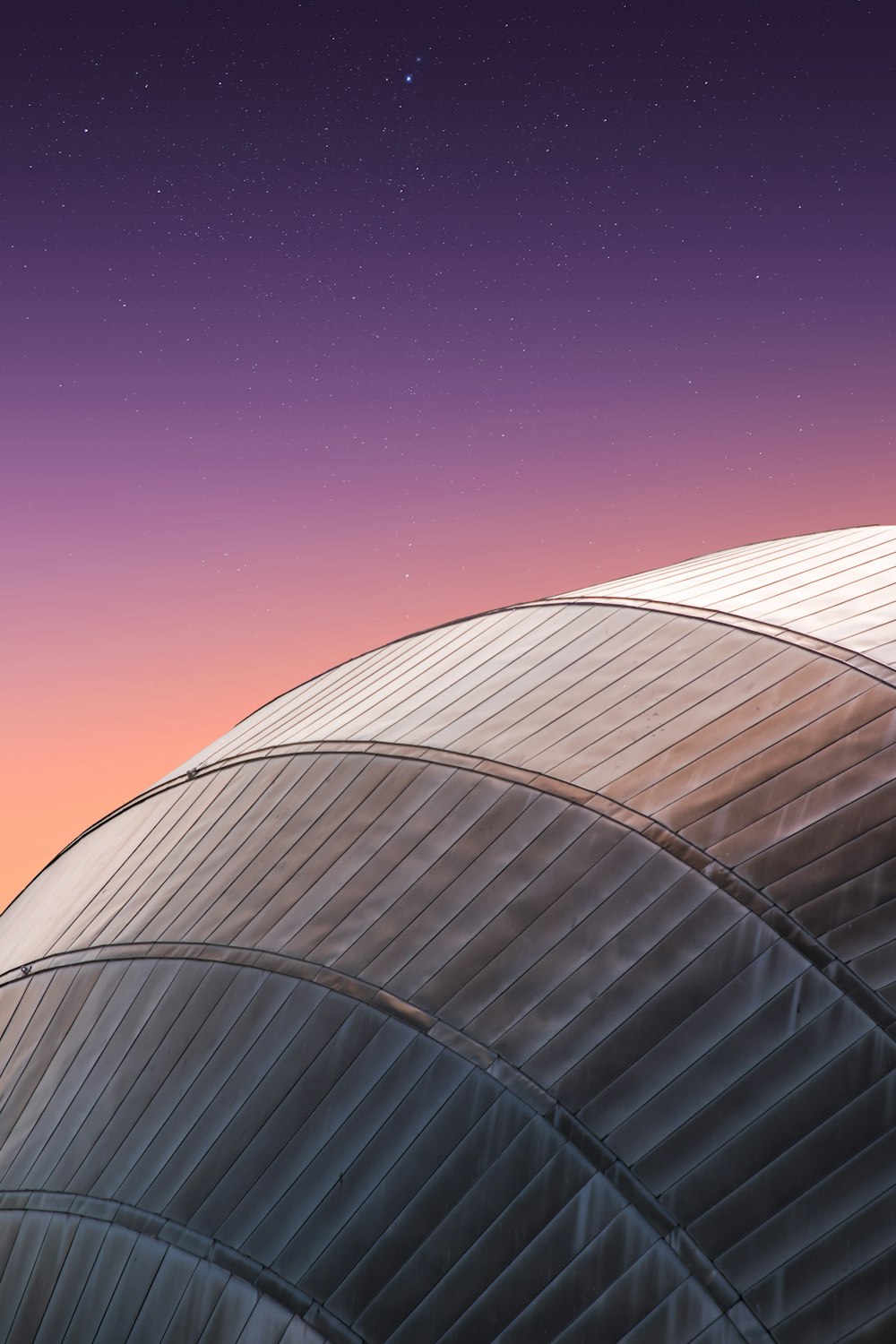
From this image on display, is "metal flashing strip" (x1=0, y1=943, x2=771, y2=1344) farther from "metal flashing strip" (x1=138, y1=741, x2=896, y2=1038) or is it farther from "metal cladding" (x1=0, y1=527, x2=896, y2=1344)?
"metal flashing strip" (x1=138, y1=741, x2=896, y2=1038)

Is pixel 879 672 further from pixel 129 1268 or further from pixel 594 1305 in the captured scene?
pixel 129 1268

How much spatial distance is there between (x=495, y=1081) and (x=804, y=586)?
26.3 feet

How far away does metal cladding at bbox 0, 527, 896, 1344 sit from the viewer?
31.1 ft

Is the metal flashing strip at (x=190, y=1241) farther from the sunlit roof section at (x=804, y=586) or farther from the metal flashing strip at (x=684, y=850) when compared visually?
the sunlit roof section at (x=804, y=586)

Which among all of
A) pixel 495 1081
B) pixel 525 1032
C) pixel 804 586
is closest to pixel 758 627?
pixel 804 586

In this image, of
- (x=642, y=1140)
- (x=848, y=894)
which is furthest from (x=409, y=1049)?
(x=848, y=894)

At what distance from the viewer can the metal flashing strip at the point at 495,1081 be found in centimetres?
922

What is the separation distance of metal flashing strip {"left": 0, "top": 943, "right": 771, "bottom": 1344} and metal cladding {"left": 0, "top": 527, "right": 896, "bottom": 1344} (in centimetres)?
3

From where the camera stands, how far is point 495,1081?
1052 centimetres

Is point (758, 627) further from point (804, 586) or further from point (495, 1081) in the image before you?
point (495, 1081)

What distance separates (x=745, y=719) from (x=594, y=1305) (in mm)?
5797

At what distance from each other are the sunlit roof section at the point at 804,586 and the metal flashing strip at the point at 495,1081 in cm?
598

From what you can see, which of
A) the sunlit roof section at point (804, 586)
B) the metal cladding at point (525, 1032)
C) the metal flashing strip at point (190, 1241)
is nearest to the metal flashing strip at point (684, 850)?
the metal cladding at point (525, 1032)

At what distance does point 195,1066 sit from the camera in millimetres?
12484
